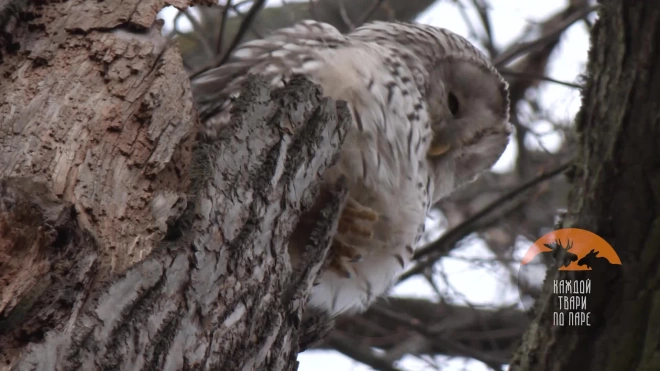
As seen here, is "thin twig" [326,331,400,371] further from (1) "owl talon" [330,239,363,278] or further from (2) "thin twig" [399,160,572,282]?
(1) "owl talon" [330,239,363,278]

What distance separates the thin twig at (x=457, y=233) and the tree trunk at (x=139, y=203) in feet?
6.23

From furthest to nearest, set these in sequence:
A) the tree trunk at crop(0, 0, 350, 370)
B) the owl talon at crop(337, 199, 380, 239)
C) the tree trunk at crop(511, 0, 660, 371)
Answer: the owl talon at crop(337, 199, 380, 239)
the tree trunk at crop(511, 0, 660, 371)
the tree trunk at crop(0, 0, 350, 370)

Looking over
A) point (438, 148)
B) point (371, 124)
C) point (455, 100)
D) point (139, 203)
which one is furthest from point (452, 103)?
point (139, 203)

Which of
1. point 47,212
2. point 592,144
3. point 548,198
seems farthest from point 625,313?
point 548,198

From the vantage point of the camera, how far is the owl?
2.23 meters

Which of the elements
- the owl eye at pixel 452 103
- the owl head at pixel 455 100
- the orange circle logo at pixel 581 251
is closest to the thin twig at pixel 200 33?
the owl head at pixel 455 100

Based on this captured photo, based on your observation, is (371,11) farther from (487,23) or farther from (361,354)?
(361,354)

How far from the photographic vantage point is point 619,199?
202cm

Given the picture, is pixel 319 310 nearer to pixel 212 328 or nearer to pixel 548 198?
pixel 212 328

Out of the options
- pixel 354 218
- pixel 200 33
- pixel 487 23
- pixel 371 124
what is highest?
pixel 487 23

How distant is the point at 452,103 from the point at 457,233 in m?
0.90

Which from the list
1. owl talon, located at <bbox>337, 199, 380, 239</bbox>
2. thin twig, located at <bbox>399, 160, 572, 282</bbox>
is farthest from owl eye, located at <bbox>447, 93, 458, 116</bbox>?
owl talon, located at <bbox>337, 199, 380, 239</bbox>

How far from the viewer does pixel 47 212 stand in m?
1.32

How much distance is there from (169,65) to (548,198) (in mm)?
4435
